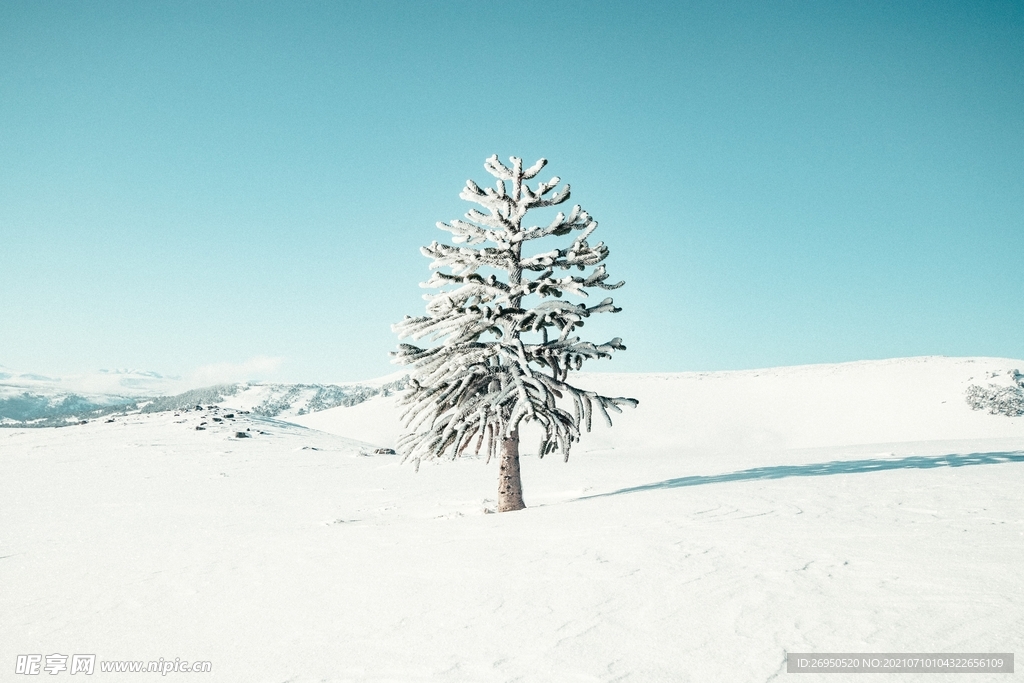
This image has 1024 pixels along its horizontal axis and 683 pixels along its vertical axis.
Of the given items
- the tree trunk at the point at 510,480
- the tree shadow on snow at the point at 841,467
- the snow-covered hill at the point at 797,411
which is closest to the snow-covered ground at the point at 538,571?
the tree shadow on snow at the point at 841,467

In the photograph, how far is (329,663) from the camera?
4410 millimetres

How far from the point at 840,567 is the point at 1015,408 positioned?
4460 centimetres

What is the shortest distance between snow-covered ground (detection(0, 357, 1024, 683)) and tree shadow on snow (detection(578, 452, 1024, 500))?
0.11 m

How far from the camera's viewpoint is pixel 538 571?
5.87 meters

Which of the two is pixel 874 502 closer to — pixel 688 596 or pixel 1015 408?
pixel 688 596

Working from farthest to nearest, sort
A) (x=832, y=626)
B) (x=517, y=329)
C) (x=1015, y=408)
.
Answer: (x=1015, y=408), (x=517, y=329), (x=832, y=626)

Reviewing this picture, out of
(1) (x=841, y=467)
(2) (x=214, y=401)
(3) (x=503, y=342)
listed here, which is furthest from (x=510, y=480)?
(2) (x=214, y=401)

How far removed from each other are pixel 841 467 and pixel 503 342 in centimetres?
835

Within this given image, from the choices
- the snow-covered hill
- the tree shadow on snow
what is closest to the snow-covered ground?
the tree shadow on snow

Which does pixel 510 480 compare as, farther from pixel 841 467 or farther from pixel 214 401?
pixel 214 401

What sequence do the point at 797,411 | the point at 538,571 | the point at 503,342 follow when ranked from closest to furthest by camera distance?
the point at 538,571 → the point at 503,342 → the point at 797,411

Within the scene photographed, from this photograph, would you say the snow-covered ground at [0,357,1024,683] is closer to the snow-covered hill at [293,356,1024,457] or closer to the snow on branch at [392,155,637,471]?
the snow on branch at [392,155,637,471]

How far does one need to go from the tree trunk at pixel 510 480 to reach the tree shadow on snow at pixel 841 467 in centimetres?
135

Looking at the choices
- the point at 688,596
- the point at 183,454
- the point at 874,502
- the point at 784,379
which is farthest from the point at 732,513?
the point at 784,379
